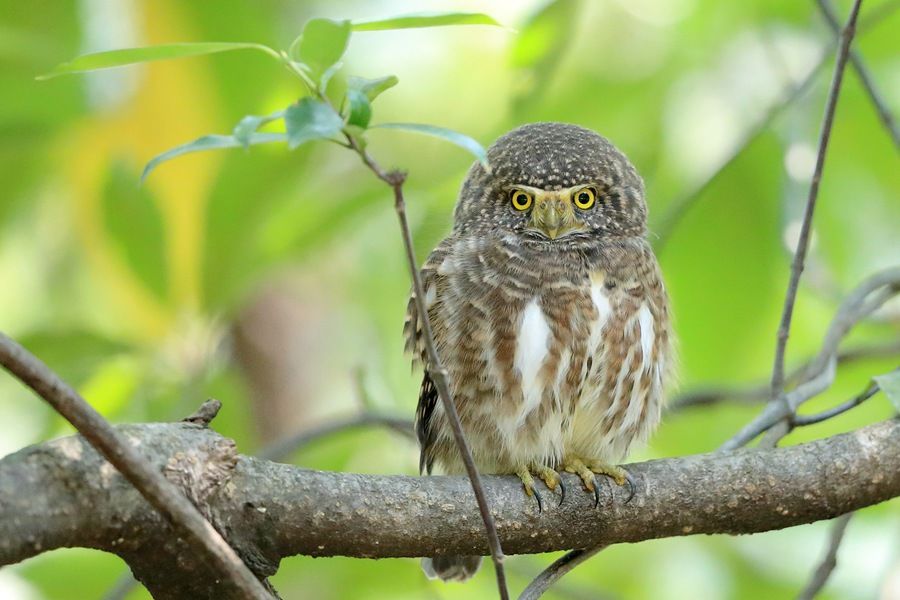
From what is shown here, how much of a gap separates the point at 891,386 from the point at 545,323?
94 centimetres

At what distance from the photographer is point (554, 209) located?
3646mm

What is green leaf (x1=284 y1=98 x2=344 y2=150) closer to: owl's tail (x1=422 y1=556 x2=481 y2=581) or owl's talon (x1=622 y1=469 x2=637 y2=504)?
owl's talon (x1=622 y1=469 x2=637 y2=504)

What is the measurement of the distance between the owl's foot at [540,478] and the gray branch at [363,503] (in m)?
0.03

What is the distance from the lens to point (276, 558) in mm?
2355

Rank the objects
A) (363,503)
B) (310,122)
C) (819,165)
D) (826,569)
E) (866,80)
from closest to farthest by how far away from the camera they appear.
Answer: (310,122), (363,503), (819,165), (826,569), (866,80)

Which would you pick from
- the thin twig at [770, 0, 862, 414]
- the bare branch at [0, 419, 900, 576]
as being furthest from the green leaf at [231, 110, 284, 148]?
the thin twig at [770, 0, 862, 414]

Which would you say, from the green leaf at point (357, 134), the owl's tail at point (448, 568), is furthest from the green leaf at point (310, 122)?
the owl's tail at point (448, 568)

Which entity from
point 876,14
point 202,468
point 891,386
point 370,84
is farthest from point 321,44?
point 876,14

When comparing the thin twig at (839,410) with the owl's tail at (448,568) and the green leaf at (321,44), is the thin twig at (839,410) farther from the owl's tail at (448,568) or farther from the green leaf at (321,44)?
the green leaf at (321,44)

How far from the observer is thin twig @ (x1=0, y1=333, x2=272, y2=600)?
1.66m

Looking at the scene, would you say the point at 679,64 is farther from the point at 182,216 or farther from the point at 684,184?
the point at 182,216

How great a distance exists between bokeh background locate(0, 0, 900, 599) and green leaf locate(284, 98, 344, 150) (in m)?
1.91

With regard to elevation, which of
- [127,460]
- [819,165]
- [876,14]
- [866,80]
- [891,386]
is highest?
[876,14]

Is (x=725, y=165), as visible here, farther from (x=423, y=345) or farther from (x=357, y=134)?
(x=357, y=134)
